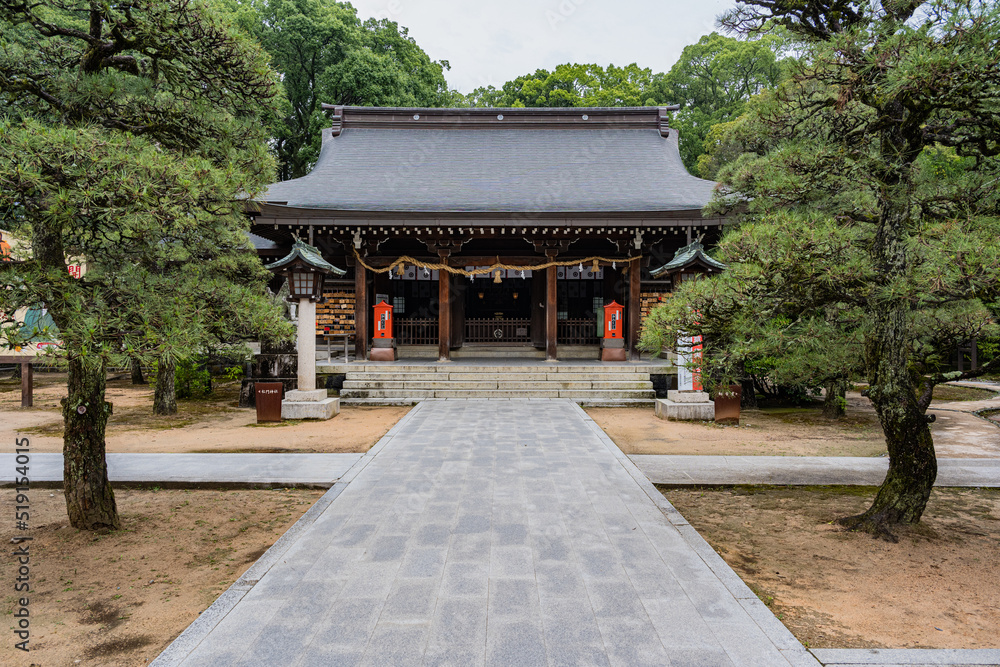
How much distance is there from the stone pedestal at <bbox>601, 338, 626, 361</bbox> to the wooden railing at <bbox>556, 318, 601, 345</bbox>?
1833 mm

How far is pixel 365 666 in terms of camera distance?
2617mm

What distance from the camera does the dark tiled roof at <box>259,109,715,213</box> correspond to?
45.2ft

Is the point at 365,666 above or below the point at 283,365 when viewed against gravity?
below

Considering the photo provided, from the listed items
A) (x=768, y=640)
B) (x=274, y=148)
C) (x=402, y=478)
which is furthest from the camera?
(x=274, y=148)

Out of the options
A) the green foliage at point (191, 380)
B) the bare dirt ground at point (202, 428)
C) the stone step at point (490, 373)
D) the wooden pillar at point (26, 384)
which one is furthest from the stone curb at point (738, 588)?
the wooden pillar at point (26, 384)

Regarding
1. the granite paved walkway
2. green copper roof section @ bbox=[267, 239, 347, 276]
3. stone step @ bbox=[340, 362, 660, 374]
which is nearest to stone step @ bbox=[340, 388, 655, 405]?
stone step @ bbox=[340, 362, 660, 374]

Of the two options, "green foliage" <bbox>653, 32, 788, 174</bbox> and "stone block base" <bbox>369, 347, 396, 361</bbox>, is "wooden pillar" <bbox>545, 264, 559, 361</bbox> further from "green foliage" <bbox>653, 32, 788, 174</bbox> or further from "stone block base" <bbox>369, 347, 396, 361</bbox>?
"green foliage" <bbox>653, 32, 788, 174</bbox>

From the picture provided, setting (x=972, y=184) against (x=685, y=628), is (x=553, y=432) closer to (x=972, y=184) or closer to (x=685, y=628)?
(x=685, y=628)

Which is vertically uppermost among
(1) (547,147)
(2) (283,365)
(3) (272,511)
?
(1) (547,147)

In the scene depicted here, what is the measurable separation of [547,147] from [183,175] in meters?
15.5

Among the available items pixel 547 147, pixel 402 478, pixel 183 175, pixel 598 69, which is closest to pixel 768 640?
pixel 402 478

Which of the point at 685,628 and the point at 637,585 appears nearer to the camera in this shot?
the point at 685,628

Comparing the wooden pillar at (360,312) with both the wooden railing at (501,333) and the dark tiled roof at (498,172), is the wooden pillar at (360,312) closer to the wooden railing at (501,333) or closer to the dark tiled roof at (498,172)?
the dark tiled roof at (498,172)

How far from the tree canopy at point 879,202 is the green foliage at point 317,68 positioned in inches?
971
